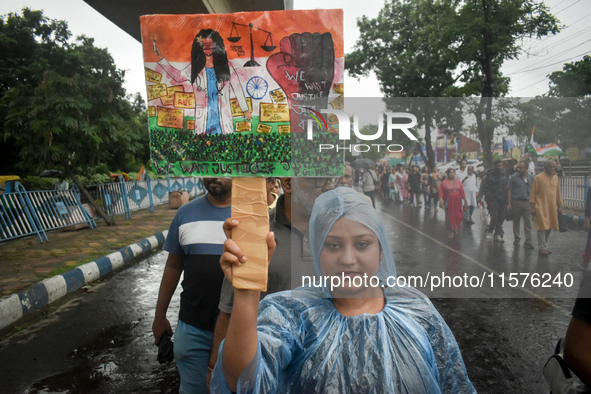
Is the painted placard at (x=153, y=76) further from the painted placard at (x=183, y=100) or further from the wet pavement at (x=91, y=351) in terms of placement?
the wet pavement at (x=91, y=351)

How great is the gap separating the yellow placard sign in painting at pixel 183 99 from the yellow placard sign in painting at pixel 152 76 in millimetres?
74

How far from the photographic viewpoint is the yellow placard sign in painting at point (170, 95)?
1396mm

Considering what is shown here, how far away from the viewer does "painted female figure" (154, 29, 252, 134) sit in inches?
54.9

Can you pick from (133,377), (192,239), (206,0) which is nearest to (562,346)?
(192,239)

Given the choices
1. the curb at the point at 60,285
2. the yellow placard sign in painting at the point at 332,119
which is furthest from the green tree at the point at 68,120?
the yellow placard sign in painting at the point at 332,119

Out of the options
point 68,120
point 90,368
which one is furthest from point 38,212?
point 90,368

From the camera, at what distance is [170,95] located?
1.40 meters

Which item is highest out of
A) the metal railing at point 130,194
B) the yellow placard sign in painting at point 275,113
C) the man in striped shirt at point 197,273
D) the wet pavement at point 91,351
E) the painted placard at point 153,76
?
the painted placard at point 153,76

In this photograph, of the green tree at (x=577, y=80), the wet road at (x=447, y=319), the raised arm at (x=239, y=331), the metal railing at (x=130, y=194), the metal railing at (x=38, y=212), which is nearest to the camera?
the raised arm at (x=239, y=331)

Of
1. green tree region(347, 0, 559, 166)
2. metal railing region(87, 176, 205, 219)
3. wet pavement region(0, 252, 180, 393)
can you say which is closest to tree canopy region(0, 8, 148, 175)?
metal railing region(87, 176, 205, 219)

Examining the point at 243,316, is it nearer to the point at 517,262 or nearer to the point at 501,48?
the point at 517,262

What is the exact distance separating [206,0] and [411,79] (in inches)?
157

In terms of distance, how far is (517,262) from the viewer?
2531 mm

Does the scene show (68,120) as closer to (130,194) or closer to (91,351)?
(130,194)
